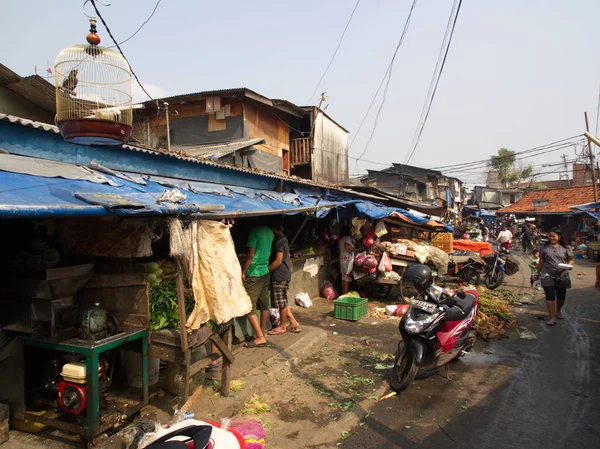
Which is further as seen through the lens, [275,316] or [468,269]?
[468,269]

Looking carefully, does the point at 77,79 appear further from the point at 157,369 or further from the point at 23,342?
the point at 157,369

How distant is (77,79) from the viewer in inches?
165

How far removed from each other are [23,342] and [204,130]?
1287cm

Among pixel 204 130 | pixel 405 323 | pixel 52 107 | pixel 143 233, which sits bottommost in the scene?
pixel 405 323

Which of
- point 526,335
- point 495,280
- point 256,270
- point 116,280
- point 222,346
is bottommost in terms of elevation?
point 526,335

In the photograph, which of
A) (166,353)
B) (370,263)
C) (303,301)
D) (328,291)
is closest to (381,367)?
(166,353)

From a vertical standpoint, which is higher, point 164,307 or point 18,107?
point 18,107

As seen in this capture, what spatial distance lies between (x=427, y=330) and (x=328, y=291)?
5674mm

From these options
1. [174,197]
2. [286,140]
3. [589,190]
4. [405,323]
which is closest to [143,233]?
[174,197]

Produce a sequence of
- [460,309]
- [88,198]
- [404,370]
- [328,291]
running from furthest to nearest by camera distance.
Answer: [328,291], [460,309], [404,370], [88,198]

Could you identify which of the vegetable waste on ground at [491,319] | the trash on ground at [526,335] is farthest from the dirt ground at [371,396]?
the vegetable waste on ground at [491,319]

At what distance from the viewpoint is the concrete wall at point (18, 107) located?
653 centimetres

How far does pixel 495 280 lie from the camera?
11.6 metres

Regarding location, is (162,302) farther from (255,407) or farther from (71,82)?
(71,82)
